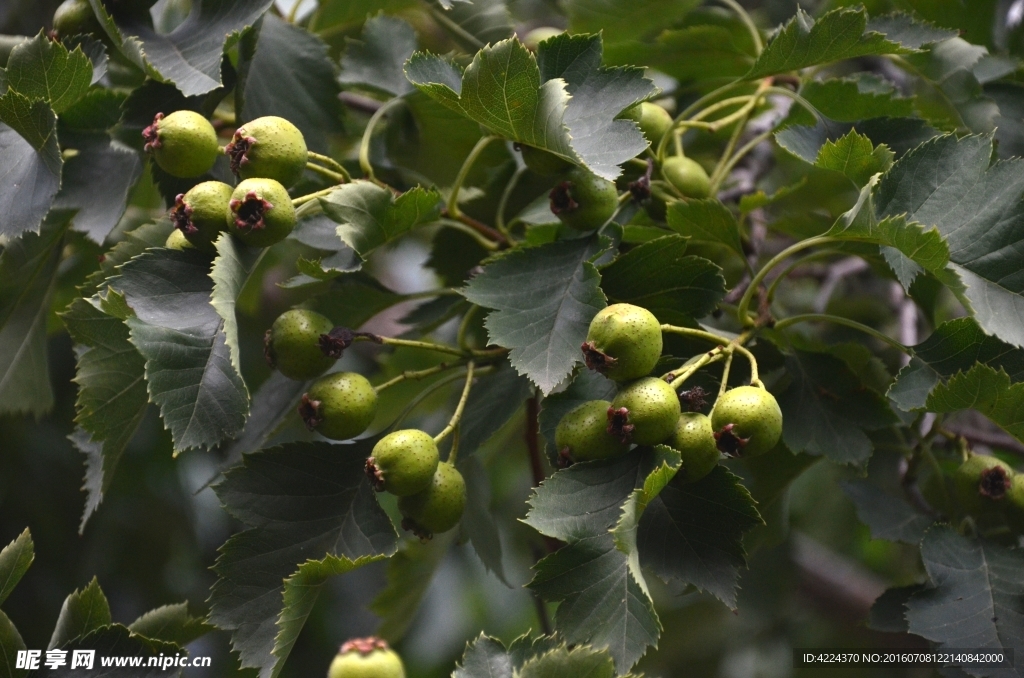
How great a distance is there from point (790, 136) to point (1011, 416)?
721mm

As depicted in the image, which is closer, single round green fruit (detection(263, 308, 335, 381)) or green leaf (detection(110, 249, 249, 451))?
green leaf (detection(110, 249, 249, 451))

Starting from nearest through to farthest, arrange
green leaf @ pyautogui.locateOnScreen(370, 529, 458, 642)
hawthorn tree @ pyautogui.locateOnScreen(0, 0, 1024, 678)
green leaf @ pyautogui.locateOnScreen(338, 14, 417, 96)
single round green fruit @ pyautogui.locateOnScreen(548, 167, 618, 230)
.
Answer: hawthorn tree @ pyautogui.locateOnScreen(0, 0, 1024, 678) < single round green fruit @ pyautogui.locateOnScreen(548, 167, 618, 230) < green leaf @ pyautogui.locateOnScreen(338, 14, 417, 96) < green leaf @ pyautogui.locateOnScreen(370, 529, 458, 642)

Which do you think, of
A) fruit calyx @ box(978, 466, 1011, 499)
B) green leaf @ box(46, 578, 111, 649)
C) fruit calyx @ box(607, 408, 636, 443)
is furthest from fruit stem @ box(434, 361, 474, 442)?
fruit calyx @ box(978, 466, 1011, 499)

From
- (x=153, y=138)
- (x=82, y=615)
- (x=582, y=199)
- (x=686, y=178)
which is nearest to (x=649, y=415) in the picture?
(x=582, y=199)

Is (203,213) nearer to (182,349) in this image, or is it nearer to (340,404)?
(182,349)

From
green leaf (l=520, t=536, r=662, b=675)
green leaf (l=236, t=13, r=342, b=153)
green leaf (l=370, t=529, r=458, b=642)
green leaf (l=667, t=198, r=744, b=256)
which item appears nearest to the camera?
green leaf (l=520, t=536, r=662, b=675)

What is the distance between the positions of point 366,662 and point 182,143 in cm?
105

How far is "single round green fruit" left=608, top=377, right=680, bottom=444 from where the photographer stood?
1.41 metres

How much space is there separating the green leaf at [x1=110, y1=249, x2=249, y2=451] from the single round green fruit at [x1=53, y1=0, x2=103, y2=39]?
681 millimetres

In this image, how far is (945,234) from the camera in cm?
158

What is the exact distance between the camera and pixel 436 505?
1608mm

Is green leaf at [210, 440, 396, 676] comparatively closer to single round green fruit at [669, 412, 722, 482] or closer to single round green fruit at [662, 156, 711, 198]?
single round green fruit at [669, 412, 722, 482]

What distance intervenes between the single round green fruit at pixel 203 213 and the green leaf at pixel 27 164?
0.43 m

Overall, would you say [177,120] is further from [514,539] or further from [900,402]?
[514,539]
